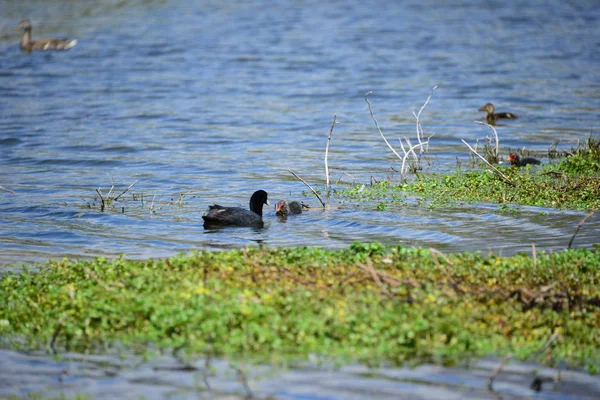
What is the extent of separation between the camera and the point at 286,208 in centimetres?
1598

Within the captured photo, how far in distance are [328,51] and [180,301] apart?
32018mm

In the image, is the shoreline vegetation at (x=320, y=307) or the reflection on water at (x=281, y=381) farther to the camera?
the shoreline vegetation at (x=320, y=307)

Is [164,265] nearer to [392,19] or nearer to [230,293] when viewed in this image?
[230,293]

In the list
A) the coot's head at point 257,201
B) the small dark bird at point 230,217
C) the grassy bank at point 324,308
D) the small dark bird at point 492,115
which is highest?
the small dark bird at point 492,115

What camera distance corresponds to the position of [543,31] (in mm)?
42438

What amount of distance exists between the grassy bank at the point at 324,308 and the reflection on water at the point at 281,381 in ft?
0.88

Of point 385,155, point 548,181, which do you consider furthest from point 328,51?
point 548,181

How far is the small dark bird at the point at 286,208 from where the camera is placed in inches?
625

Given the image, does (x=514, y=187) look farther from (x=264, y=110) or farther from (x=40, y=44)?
(x=40, y=44)

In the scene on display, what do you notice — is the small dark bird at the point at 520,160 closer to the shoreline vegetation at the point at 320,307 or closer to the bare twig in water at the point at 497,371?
the shoreline vegetation at the point at 320,307

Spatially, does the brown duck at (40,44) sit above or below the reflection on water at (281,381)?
above

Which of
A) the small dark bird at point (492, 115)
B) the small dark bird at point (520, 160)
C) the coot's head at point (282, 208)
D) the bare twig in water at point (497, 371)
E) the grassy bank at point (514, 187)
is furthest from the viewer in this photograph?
the small dark bird at point (492, 115)

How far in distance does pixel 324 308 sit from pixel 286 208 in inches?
269

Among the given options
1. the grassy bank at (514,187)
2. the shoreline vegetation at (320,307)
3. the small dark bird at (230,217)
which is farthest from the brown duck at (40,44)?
the shoreline vegetation at (320,307)
